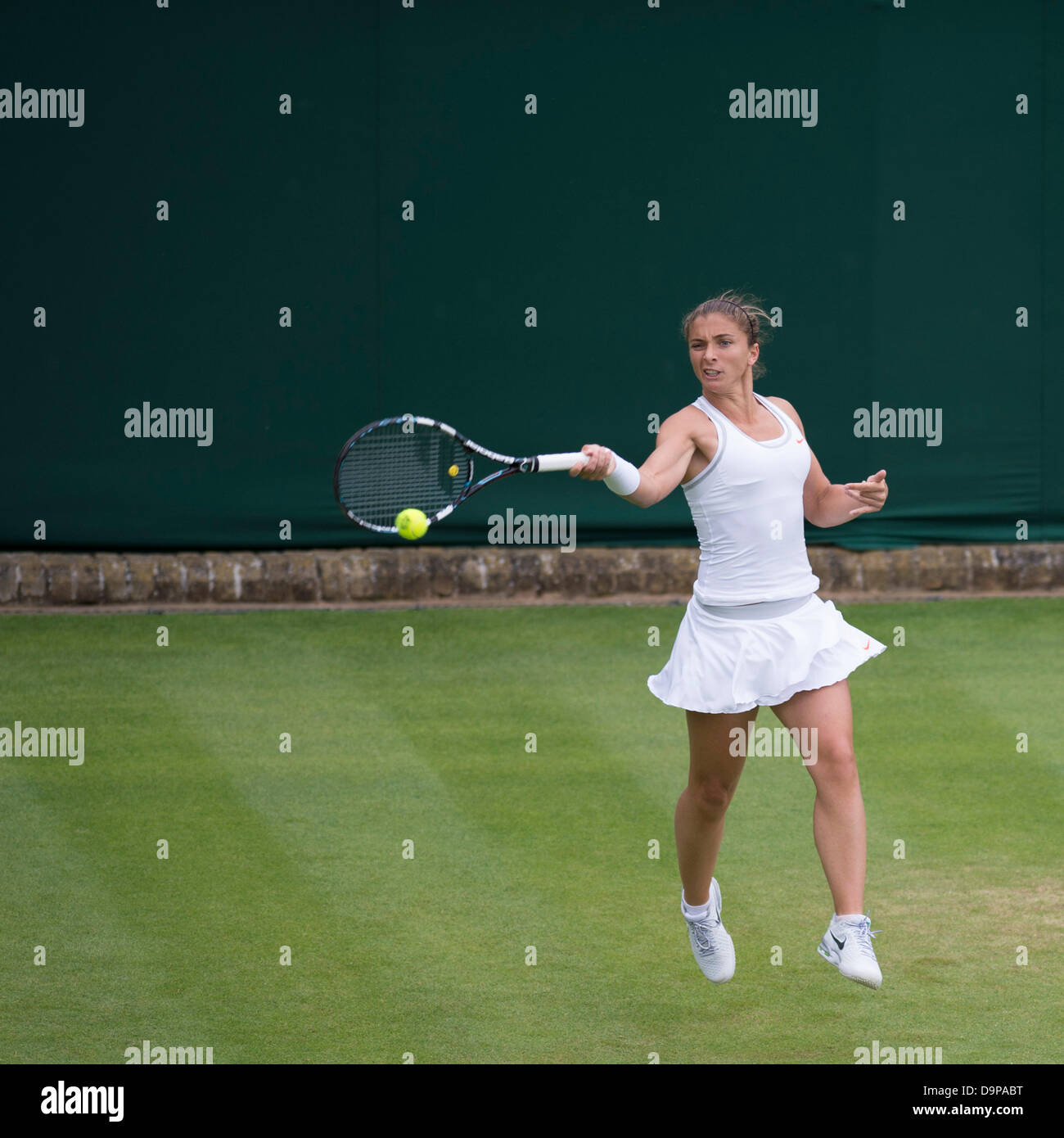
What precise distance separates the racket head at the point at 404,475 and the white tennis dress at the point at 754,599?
692 mm

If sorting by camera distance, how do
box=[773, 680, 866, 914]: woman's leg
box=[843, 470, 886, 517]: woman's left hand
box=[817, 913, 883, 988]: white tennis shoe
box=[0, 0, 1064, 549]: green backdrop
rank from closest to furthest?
box=[817, 913, 883, 988]: white tennis shoe → box=[773, 680, 866, 914]: woman's leg → box=[843, 470, 886, 517]: woman's left hand → box=[0, 0, 1064, 549]: green backdrop

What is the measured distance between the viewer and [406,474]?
5.02 m

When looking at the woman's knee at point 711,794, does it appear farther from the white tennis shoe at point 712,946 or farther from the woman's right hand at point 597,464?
the woman's right hand at point 597,464

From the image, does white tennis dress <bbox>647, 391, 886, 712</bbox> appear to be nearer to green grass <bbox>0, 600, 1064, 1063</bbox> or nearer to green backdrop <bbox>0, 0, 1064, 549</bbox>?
green grass <bbox>0, 600, 1064, 1063</bbox>

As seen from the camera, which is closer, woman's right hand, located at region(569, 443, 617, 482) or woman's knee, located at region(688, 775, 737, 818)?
woman's right hand, located at region(569, 443, 617, 482)

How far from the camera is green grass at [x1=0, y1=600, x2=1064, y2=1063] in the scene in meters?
4.60

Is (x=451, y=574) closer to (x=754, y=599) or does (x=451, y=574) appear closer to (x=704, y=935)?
(x=704, y=935)

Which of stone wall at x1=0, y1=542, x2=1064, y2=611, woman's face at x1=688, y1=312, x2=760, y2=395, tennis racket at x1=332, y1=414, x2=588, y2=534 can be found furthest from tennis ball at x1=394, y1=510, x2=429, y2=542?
stone wall at x1=0, y1=542, x2=1064, y2=611

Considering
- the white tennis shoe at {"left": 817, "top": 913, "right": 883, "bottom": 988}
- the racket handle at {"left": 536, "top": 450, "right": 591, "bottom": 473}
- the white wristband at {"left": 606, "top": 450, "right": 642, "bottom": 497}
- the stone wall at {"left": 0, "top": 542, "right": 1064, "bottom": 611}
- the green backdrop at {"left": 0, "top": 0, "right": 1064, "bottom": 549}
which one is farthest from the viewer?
the green backdrop at {"left": 0, "top": 0, "right": 1064, "bottom": 549}

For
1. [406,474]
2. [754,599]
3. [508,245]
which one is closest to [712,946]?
[754,599]

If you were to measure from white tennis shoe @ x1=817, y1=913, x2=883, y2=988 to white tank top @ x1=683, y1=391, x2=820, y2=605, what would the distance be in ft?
2.73

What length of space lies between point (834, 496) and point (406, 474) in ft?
3.83

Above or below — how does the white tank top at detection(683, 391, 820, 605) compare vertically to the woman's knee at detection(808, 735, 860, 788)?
above

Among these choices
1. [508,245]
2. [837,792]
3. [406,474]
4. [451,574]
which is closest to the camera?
[837,792]
